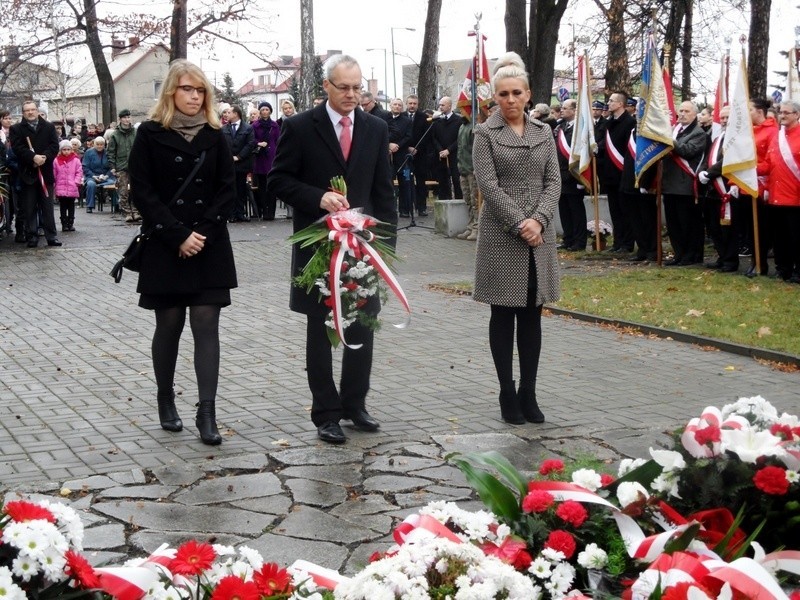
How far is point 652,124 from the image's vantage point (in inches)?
606

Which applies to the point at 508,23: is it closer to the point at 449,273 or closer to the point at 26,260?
the point at 449,273

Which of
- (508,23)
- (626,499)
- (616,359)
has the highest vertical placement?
(508,23)

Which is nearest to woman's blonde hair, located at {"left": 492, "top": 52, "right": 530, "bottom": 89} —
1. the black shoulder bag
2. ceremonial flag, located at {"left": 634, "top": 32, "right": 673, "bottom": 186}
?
the black shoulder bag

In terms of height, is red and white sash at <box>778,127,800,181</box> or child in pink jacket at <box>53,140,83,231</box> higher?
red and white sash at <box>778,127,800,181</box>

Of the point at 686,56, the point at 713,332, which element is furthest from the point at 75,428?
the point at 686,56

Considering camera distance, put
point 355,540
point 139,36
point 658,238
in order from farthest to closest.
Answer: point 139,36 < point 658,238 < point 355,540

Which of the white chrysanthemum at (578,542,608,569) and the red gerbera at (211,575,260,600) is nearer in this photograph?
the red gerbera at (211,575,260,600)

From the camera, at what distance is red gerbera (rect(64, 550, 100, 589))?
3053 mm

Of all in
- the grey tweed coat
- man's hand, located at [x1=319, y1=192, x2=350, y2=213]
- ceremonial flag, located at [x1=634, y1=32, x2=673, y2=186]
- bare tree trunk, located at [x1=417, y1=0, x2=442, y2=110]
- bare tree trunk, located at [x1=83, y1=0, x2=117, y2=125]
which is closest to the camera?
man's hand, located at [x1=319, y1=192, x2=350, y2=213]

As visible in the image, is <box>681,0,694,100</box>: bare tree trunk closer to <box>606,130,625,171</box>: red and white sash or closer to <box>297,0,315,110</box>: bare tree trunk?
<box>297,0,315,110</box>: bare tree trunk

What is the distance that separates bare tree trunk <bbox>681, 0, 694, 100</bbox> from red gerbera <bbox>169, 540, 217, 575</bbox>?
3114 cm

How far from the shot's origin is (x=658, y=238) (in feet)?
51.3

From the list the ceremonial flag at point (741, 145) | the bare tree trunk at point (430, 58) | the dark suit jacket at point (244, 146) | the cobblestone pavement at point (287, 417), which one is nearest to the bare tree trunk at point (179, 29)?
the bare tree trunk at point (430, 58)

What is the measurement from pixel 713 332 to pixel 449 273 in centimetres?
585
